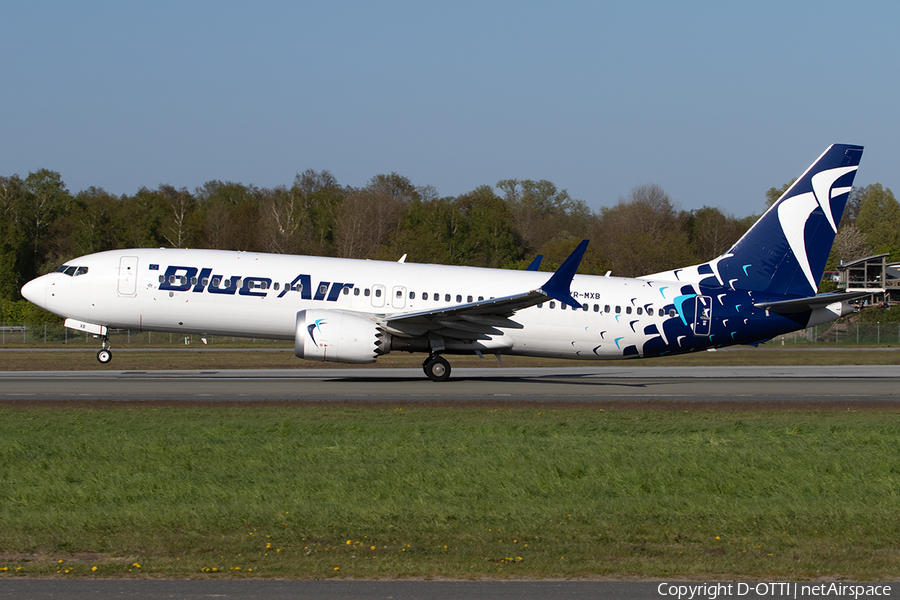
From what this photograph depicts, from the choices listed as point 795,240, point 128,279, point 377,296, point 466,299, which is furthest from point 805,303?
point 128,279

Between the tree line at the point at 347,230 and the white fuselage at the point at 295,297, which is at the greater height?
the tree line at the point at 347,230

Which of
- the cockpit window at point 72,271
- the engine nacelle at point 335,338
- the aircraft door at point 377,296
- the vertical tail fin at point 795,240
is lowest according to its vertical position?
the engine nacelle at point 335,338

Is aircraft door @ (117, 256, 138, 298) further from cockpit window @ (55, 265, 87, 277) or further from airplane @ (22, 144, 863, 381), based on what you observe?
cockpit window @ (55, 265, 87, 277)

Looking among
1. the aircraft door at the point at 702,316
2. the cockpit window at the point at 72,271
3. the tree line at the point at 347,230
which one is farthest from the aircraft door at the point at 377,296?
the tree line at the point at 347,230

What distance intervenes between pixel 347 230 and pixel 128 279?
2374 inches

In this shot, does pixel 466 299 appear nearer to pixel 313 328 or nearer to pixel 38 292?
pixel 313 328

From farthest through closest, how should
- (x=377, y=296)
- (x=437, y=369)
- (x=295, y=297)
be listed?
(x=437, y=369) → (x=377, y=296) → (x=295, y=297)

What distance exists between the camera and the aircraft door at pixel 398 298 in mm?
26188

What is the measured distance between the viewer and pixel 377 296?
1031 inches

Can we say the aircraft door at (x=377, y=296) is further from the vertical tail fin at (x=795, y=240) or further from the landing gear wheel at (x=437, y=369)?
the vertical tail fin at (x=795, y=240)

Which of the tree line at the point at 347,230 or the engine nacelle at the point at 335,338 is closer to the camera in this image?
the engine nacelle at the point at 335,338

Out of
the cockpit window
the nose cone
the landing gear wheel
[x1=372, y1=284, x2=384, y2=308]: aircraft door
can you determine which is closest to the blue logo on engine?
[x1=372, y1=284, x2=384, y2=308]: aircraft door

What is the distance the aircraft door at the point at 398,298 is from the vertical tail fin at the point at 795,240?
9081 mm

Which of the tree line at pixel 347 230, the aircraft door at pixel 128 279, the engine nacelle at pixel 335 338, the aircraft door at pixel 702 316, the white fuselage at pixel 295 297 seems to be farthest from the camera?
the tree line at pixel 347 230
